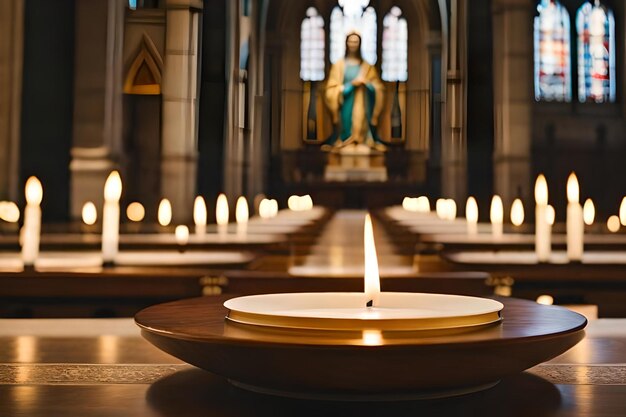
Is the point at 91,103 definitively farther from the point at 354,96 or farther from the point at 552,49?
the point at 552,49

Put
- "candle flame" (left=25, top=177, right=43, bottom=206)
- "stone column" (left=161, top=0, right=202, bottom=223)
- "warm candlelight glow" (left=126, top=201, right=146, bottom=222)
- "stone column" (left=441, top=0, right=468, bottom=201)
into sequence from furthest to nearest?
"stone column" (left=441, top=0, right=468, bottom=201)
"warm candlelight glow" (left=126, top=201, right=146, bottom=222)
"stone column" (left=161, top=0, right=202, bottom=223)
"candle flame" (left=25, top=177, right=43, bottom=206)

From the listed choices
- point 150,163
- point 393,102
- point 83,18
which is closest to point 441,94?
point 393,102

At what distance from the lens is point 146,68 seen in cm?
1396

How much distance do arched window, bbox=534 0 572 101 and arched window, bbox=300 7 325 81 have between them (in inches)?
310

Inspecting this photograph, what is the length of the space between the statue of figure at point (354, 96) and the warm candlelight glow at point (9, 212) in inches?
683

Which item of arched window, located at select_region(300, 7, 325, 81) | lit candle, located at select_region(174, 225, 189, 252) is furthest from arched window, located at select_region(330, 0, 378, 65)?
lit candle, located at select_region(174, 225, 189, 252)

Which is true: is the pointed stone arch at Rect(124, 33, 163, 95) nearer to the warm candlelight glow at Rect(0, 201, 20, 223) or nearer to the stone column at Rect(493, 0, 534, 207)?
the warm candlelight glow at Rect(0, 201, 20, 223)

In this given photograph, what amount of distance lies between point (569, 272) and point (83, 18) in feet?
27.0

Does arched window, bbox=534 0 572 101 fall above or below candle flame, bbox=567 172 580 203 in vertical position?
above

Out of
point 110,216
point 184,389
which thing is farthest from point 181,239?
point 184,389

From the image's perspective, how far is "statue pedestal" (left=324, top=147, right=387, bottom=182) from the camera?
74.0 feet

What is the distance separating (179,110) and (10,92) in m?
5.29

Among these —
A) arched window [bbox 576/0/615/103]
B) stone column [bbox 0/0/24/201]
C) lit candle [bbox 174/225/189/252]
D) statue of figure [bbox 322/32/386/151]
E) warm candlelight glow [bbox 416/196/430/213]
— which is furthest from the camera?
statue of figure [bbox 322/32/386/151]

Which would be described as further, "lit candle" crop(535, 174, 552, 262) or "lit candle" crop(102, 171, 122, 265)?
"lit candle" crop(535, 174, 552, 262)
